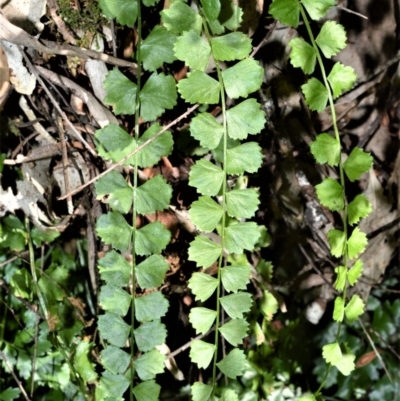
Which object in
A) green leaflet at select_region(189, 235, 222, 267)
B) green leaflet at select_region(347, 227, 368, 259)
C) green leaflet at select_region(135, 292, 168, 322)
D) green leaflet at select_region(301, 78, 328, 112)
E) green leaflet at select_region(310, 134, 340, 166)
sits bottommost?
green leaflet at select_region(135, 292, 168, 322)

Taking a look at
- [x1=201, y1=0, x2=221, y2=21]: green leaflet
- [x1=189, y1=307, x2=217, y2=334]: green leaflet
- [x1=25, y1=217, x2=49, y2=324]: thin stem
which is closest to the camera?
[x1=201, y1=0, x2=221, y2=21]: green leaflet

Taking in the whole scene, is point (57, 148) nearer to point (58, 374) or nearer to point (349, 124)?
point (58, 374)

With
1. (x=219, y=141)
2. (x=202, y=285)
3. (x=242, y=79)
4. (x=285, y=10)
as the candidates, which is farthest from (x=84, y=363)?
(x=285, y=10)

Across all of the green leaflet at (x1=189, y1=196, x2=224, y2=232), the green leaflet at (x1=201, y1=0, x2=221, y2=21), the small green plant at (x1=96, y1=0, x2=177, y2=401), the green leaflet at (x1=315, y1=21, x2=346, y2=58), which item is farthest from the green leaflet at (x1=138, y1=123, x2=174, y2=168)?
the green leaflet at (x1=315, y1=21, x2=346, y2=58)

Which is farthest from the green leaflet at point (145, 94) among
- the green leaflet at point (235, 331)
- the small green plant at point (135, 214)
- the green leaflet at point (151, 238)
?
the green leaflet at point (235, 331)

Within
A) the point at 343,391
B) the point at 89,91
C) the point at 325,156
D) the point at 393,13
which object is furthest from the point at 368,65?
the point at 343,391

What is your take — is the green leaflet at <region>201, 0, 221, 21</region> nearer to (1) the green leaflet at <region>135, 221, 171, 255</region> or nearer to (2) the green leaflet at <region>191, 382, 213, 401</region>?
(1) the green leaflet at <region>135, 221, 171, 255</region>

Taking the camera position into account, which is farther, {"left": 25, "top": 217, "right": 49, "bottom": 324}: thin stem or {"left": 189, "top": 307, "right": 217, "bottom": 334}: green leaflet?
{"left": 25, "top": 217, "right": 49, "bottom": 324}: thin stem

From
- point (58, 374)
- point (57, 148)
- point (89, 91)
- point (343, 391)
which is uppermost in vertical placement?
point (89, 91)
